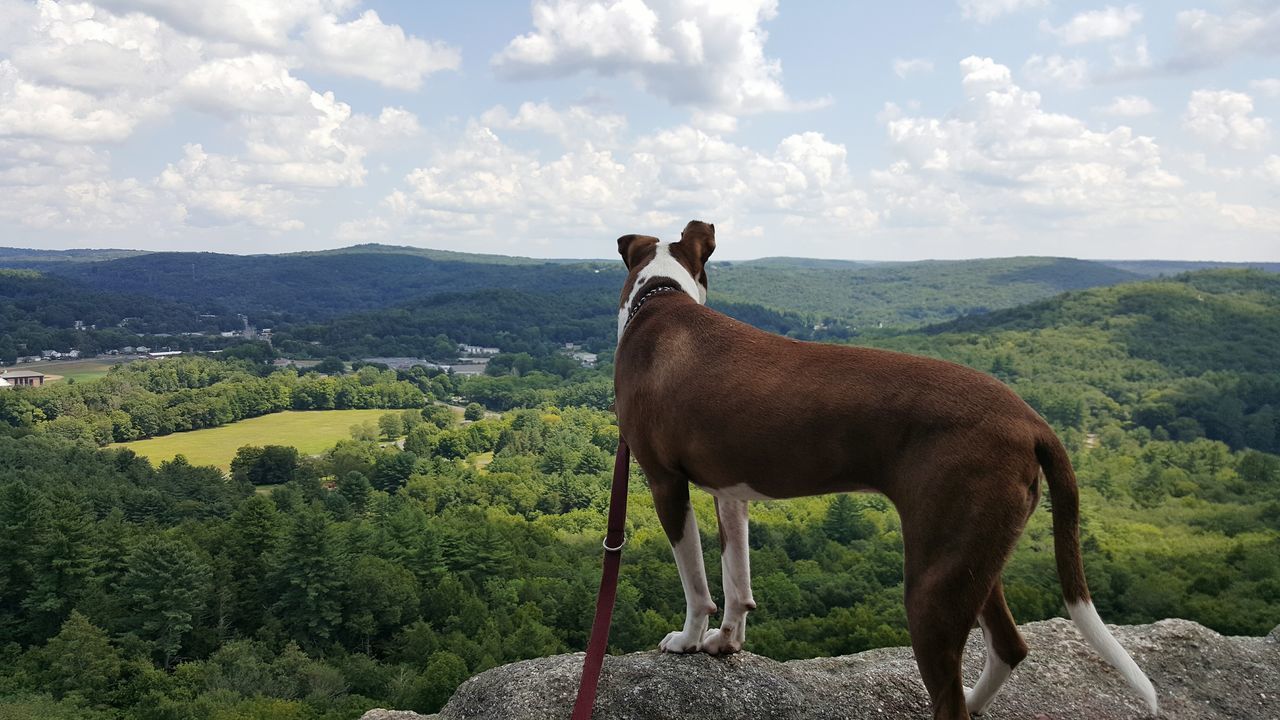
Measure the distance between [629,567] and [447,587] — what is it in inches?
406

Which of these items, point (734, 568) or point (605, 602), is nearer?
point (605, 602)

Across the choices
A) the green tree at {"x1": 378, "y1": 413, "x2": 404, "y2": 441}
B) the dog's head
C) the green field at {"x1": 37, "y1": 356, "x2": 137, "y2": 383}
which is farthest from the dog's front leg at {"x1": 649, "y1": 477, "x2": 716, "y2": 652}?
the green field at {"x1": 37, "y1": 356, "x2": 137, "y2": 383}

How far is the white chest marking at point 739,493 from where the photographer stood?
3.85 m

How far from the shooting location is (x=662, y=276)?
462 cm

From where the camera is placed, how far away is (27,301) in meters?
191

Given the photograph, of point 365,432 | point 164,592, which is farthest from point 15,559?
point 365,432

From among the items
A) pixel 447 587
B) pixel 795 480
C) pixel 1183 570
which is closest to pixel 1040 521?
pixel 1183 570

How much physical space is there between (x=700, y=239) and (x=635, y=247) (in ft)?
1.33

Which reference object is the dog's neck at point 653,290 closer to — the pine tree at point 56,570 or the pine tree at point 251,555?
the pine tree at point 251,555

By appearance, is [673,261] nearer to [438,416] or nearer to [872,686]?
[872,686]

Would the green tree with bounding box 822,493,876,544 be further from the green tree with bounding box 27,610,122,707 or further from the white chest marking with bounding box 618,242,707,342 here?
the white chest marking with bounding box 618,242,707,342

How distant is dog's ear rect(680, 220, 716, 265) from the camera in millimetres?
4754

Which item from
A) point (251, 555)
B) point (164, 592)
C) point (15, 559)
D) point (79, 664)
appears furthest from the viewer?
point (251, 555)

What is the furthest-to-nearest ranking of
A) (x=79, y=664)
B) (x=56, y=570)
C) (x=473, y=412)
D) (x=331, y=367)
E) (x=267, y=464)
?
1. (x=331, y=367)
2. (x=473, y=412)
3. (x=267, y=464)
4. (x=56, y=570)
5. (x=79, y=664)
